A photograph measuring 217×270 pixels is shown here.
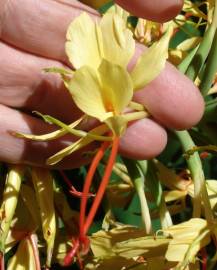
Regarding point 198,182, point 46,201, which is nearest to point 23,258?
point 46,201

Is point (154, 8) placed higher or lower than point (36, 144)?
higher

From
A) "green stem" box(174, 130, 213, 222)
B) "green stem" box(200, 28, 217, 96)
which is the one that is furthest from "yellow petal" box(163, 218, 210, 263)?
"green stem" box(200, 28, 217, 96)

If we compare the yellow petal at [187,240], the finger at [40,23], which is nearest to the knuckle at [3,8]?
the finger at [40,23]

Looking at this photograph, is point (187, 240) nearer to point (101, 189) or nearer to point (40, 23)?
point (101, 189)

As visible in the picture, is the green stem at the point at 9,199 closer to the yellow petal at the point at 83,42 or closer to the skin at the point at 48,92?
the skin at the point at 48,92

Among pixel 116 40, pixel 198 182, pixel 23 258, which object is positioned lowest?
pixel 23 258

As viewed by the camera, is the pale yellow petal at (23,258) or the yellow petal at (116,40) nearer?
the yellow petal at (116,40)

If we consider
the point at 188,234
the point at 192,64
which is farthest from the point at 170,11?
the point at 188,234
